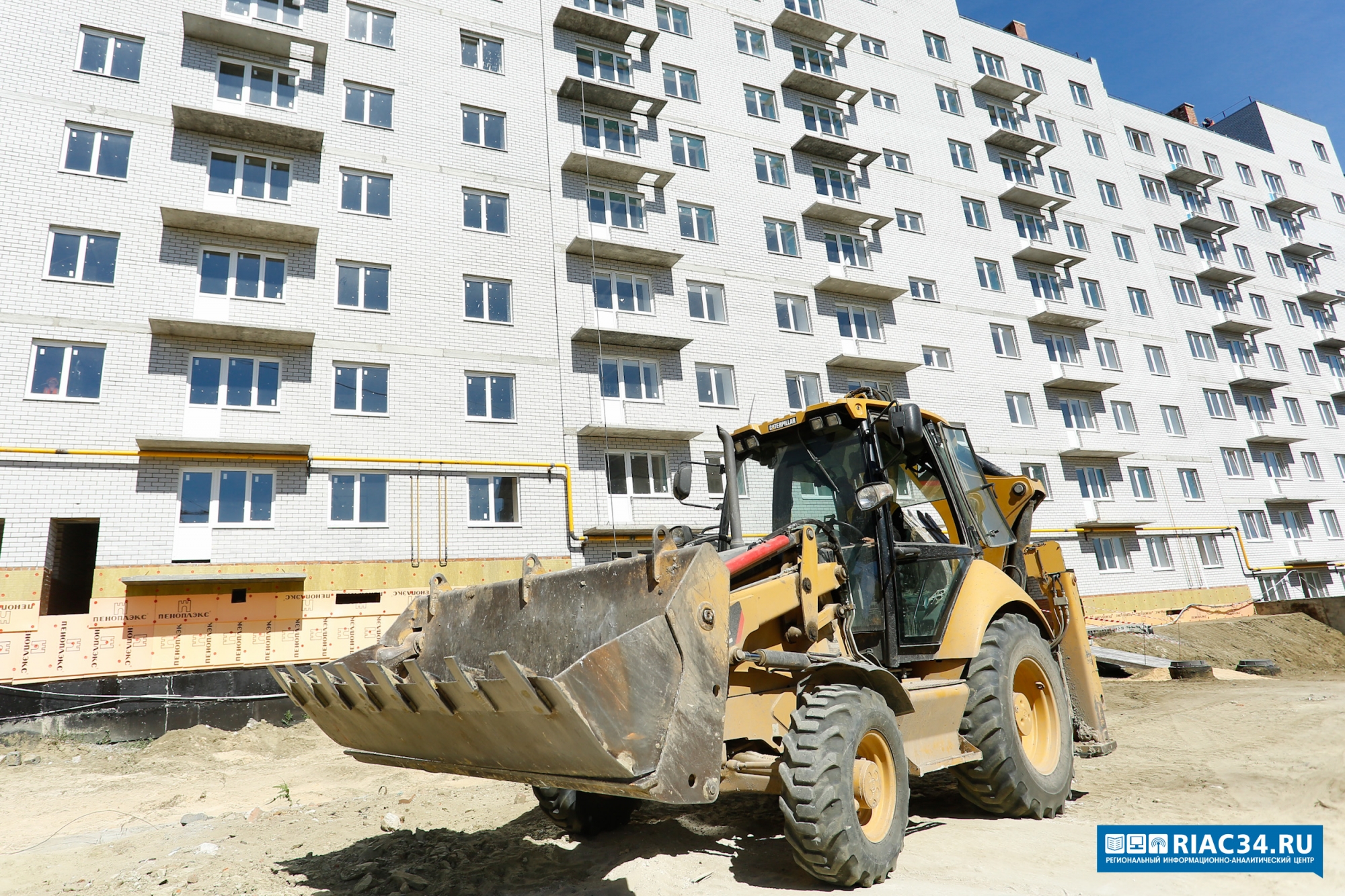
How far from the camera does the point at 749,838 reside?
5621mm

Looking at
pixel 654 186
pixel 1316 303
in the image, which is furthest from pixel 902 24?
pixel 1316 303

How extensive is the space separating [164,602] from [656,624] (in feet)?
53.6

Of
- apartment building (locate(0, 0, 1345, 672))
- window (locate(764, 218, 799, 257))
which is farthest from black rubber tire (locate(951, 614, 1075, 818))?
window (locate(764, 218, 799, 257))

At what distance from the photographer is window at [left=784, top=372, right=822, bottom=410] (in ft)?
85.5

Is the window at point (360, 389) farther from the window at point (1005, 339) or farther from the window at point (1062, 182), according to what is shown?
the window at point (1062, 182)

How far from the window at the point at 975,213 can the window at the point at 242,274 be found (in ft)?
89.4

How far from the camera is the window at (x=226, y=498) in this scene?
56.6ft

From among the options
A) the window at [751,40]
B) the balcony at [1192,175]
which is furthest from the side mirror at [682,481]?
the balcony at [1192,175]

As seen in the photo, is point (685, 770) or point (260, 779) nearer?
point (685, 770)

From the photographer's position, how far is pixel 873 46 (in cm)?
3341

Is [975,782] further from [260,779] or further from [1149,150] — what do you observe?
[1149,150]

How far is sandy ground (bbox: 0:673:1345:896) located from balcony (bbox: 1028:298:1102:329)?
2514 centimetres

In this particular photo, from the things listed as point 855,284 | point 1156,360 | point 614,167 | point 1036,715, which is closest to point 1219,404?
point 1156,360

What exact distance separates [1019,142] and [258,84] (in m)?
31.2
